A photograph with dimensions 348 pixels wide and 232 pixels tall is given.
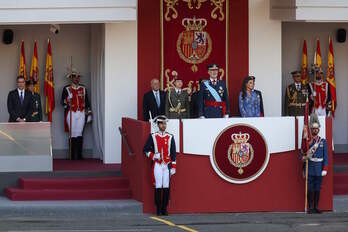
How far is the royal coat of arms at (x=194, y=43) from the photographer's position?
26.7m

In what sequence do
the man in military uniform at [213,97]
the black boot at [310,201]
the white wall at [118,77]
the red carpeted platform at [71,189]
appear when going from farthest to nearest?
the white wall at [118,77], the man in military uniform at [213,97], the red carpeted platform at [71,189], the black boot at [310,201]

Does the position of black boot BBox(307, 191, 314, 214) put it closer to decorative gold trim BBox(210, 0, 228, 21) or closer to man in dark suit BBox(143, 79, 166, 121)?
man in dark suit BBox(143, 79, 166, 121)

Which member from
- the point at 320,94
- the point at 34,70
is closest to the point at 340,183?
the point at 320,94

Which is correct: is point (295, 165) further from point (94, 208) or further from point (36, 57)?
point (36, 57)

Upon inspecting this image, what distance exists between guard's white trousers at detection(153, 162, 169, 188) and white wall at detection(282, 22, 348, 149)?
6.69 m

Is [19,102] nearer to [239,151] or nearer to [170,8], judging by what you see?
[170,8]

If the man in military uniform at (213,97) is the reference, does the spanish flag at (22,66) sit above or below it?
above

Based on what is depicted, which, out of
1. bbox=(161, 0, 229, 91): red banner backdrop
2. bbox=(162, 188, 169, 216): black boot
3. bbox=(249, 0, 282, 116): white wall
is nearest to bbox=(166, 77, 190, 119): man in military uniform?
bbox=(161, 0, 229, 91): red banner backdrop

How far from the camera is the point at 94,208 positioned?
77.8 feet

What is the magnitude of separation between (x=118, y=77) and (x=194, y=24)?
2.04 m

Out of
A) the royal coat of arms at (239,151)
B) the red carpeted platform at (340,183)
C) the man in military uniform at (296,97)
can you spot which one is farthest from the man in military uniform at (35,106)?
the red carpeted platform at (340,183)

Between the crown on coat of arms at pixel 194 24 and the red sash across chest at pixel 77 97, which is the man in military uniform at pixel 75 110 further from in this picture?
the crown on coat of arms at pixel 194 24

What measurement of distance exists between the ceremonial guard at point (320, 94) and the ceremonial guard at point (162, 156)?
6362mm

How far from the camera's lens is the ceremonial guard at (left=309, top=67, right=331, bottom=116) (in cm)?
2866
